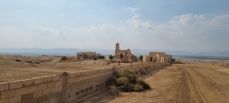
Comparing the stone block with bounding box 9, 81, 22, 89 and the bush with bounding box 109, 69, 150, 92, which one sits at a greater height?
the stone block with bounding box 9, 81, 22, 89

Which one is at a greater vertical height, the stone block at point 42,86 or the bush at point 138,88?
the stone block at point 42,86

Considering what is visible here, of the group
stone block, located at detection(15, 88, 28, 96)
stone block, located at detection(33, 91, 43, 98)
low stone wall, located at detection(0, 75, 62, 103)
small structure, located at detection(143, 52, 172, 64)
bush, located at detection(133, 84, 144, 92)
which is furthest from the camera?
small structure, located at detection(143, 52, 172, 64)

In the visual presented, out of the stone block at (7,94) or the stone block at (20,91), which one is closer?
the stone block at (7,94)

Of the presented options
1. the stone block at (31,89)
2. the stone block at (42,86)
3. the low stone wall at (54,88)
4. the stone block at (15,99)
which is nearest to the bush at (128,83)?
the low stone wall at (54,88)

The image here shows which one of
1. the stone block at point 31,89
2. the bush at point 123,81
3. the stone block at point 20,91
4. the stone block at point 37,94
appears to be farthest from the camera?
the bush at point 123,81

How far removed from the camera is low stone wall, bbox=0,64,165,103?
9055 mm

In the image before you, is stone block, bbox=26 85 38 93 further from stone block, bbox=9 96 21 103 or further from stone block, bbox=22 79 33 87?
stone block, bbox=9 96 21 103

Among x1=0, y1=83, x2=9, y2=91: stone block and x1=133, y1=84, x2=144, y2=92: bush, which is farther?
x1=133, y1=84, x2=144, y2=92: bush

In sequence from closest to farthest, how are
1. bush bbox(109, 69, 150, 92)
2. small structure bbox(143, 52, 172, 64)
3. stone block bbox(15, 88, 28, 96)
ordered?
stone block bbox(15, 88, 28, 96), bush bbox(109, 69, 150, 92), small structure bbox(143, 52, 172, 64)

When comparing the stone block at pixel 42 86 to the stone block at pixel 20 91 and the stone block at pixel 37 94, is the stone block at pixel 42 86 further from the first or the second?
the stone block at pixel 20 91

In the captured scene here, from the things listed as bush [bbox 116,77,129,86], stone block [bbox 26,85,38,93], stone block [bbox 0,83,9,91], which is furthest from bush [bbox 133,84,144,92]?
stone block [bbox 0,83,9,91]

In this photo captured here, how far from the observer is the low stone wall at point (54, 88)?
9.05 metres

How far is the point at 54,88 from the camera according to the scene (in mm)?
11922

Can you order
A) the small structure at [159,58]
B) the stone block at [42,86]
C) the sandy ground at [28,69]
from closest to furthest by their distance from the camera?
the stone block at [42,86] → the sandy ground at [28,69] → the small structure at [159,58]
